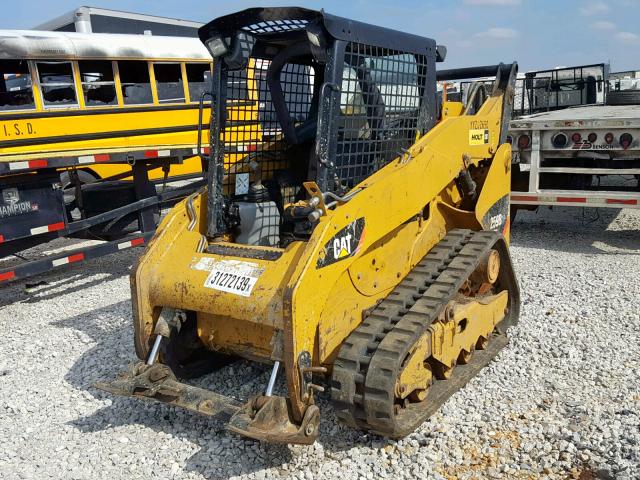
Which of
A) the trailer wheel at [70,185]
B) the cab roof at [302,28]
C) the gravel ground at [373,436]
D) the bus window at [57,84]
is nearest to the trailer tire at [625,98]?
the gravel ground at [373,436]

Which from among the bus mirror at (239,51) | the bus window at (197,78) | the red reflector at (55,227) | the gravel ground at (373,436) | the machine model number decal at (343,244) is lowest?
the gravel ground at (373,436)

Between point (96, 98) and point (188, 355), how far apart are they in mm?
4996

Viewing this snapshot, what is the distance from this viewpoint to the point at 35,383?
14.9 ft

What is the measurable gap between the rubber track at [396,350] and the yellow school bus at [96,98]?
4357 mm

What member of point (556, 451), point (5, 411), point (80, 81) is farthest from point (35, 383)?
point (80, 81)

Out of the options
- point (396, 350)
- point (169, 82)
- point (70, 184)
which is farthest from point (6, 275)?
point (396, 350)

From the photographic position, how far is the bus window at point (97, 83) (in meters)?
7.82

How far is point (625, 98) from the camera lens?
1092cm

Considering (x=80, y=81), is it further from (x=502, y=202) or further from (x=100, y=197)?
(x=502, y=202)

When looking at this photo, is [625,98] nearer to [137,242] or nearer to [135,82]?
[135,82]

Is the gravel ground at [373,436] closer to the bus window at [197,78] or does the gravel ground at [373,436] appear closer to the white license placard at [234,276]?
the white license placard at [234,276]

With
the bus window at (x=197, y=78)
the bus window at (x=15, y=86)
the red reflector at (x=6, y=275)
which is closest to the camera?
the red reflector at (x=6, y=275)

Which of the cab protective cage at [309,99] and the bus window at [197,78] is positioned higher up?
the bus window at [197,78]

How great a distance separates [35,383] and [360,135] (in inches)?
116
